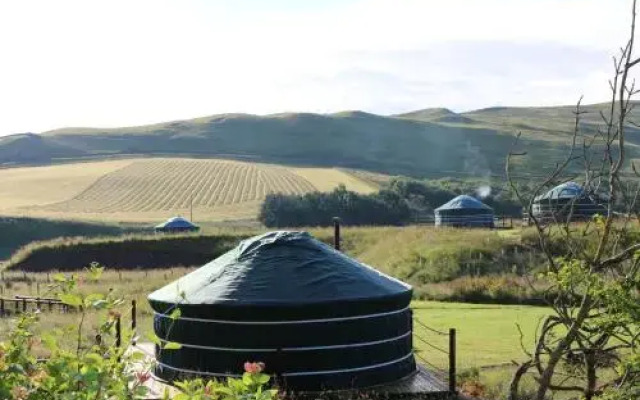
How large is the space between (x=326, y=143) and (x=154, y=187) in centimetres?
4476

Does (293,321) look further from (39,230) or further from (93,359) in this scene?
(39,230)

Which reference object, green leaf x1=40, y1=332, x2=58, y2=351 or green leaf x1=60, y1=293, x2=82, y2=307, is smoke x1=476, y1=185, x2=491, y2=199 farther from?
green leaf x1=40, y1=332, x2=58, y2=351

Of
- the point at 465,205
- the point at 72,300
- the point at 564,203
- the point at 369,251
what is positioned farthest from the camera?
the point at 465,205

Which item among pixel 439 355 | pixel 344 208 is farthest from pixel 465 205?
pixel 439 355

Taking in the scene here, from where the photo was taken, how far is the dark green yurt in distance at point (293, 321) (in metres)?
12.5

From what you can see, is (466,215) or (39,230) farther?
(39,230)

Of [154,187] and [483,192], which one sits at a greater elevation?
[154,187]

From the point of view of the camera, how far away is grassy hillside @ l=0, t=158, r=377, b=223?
233 ft

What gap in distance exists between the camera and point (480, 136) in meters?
130

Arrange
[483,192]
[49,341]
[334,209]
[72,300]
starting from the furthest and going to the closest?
[483,192], [334,209], [72,300], [49,341]

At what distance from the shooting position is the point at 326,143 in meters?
124

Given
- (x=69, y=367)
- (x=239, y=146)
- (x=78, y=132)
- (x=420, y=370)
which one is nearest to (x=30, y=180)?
(x=239, y=146)

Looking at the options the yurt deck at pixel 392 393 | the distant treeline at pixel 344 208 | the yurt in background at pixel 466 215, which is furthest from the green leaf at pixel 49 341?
the distant treeline at pixel 344 208

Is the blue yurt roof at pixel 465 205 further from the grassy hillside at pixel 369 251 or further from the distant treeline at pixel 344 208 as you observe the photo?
the distant treeline at pixel 344 208
